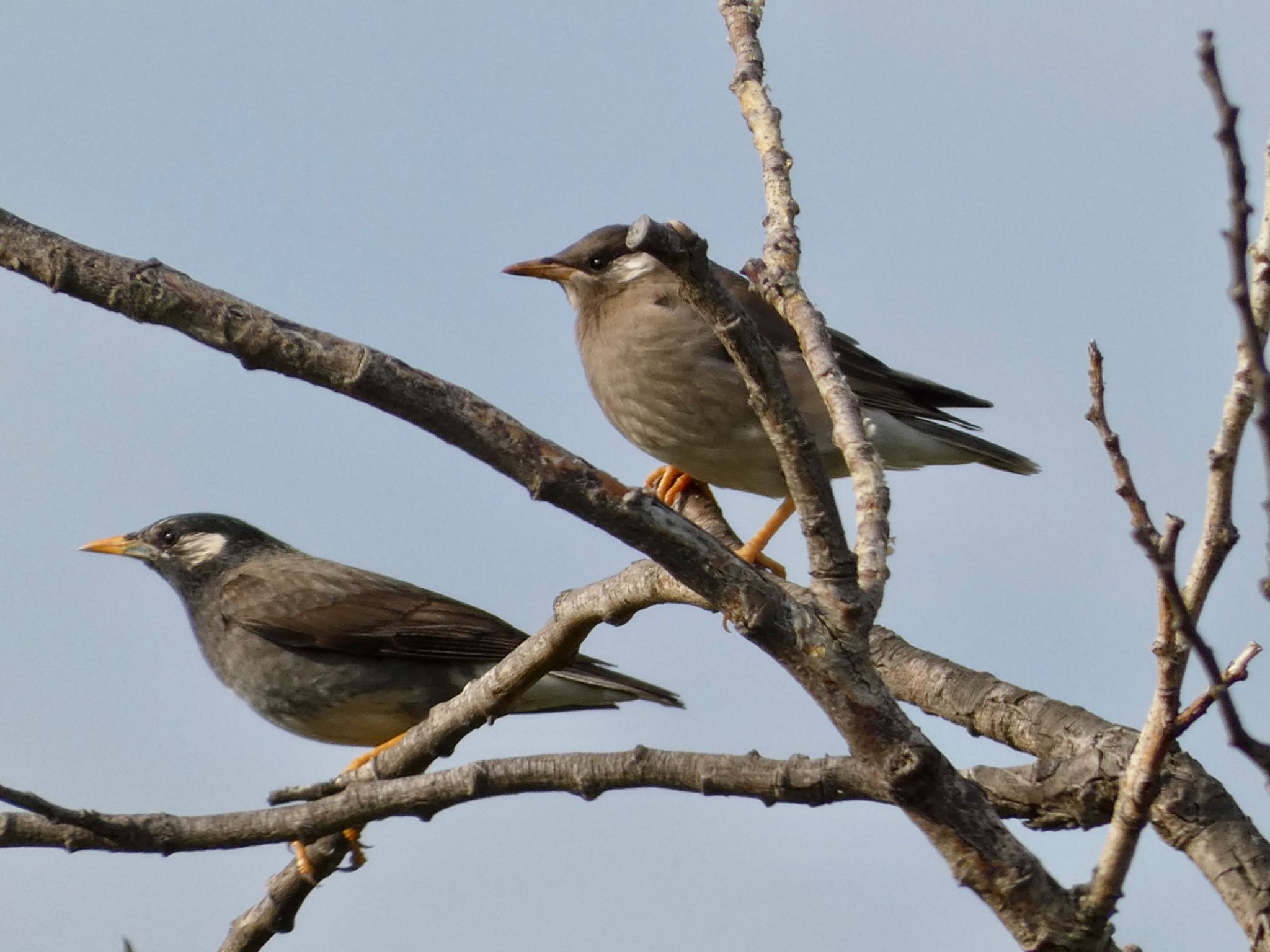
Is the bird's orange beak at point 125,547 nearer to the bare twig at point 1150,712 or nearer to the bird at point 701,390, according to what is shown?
the bird at point 701,390

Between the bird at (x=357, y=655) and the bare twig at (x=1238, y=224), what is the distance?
13.8 ft

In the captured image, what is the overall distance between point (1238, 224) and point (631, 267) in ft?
16.0

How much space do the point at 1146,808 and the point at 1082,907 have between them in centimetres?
37

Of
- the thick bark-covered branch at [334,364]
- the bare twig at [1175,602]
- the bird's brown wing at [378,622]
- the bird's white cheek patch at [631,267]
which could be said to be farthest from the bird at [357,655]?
the bare twig at [1175,602]

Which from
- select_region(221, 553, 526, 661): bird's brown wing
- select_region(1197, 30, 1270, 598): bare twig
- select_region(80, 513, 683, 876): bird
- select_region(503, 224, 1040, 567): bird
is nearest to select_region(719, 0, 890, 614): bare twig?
select_region(1197, 30, 1270, 598): bare twig

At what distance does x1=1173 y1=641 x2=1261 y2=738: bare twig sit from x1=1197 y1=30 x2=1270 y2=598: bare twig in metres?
0.43

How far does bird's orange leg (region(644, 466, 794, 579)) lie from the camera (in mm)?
A: 5820

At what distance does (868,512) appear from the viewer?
318cm

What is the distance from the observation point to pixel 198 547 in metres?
7.55

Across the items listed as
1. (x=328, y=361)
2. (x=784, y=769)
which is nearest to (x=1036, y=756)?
(x=784, y=769)

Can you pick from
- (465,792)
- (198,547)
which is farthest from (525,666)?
(198,547)

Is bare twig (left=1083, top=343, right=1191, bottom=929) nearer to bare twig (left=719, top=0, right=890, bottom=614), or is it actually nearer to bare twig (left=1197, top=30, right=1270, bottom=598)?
bare twig (left=1197, top=30, right=1270, bottom=598)

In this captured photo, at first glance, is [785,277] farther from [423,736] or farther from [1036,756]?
[1036,756]

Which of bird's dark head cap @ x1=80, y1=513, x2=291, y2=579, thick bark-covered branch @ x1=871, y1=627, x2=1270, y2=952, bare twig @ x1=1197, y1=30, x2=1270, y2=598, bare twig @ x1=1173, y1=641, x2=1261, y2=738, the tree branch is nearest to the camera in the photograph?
bare twig @ x1=1197, y1=30, x2=1270, y2=598
